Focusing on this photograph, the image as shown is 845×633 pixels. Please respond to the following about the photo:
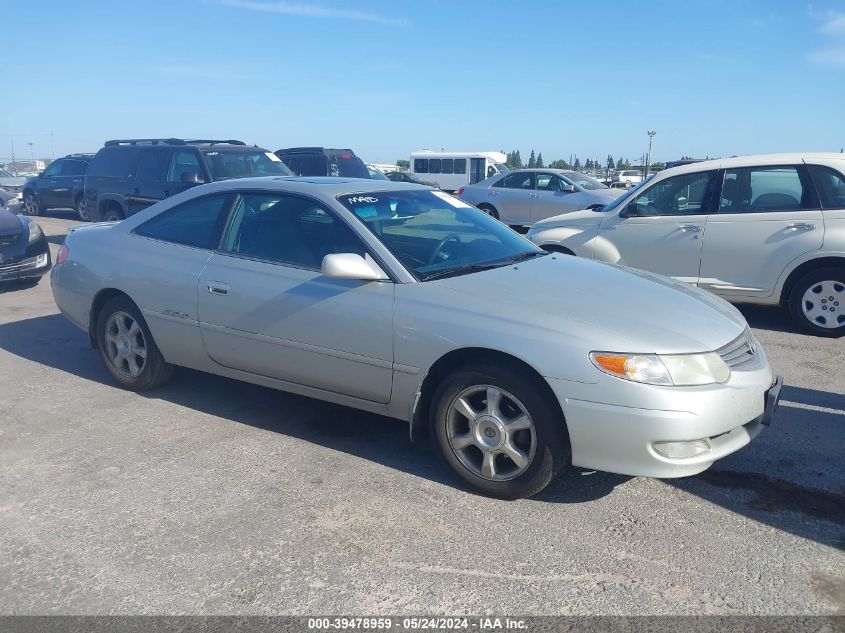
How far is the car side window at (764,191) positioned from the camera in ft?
23.4

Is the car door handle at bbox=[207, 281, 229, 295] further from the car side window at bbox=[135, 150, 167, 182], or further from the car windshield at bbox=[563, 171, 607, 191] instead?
the car windshield at bbox=[563, 171, 607, 191]

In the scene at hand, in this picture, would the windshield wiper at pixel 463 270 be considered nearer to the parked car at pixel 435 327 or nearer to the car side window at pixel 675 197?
the parked car at pixel 435 327

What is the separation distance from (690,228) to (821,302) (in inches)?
55.2

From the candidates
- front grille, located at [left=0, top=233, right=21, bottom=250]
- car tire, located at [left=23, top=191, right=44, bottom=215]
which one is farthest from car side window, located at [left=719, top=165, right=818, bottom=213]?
car tire, located at [left=23, top=191, right=44, bottom=215]

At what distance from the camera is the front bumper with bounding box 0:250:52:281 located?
30.3ft

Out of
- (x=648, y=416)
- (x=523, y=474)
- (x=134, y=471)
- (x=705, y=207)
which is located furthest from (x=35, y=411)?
(x=705, y=207)

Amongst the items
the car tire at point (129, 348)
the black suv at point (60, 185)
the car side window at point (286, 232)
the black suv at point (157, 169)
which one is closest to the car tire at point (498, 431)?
the car side window at point (286, 232)

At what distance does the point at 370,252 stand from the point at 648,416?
1.76 m

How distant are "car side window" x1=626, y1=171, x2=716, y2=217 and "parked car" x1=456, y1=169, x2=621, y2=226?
8.03m

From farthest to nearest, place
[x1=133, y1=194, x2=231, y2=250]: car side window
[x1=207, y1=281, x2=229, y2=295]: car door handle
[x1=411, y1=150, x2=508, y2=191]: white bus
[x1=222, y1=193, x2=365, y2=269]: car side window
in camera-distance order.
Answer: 1. [x1=411, y1=150, x2=508, y2=191]: white bus
2. [x1=133, y1=194, x2=231, y2=250]: car side window
3. [x1=207, y1=281, x2=229, y2=295]: car door handle
4. [x1=222, y1=193, x2=365, y2=269]: car side window

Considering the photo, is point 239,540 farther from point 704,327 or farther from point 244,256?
point 704,327

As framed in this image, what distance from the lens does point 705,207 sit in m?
7.53

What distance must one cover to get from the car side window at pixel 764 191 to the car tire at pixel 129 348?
5.53 m

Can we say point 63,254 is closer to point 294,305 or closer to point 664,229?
point 294,305
